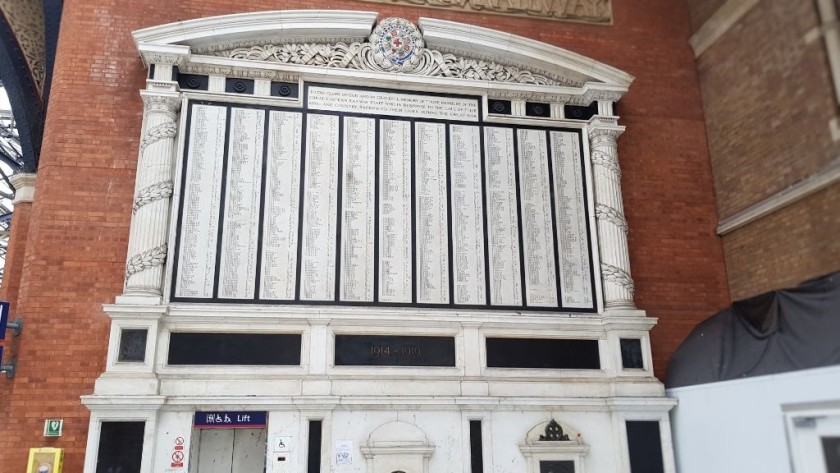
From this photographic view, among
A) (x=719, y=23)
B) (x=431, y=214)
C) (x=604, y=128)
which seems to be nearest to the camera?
(x=431, y=214)

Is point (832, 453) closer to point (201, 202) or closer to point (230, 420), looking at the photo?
point (230, 420)

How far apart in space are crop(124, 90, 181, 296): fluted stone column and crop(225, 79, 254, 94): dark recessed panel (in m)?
0.70

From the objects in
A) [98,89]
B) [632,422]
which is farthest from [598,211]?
[98,89]

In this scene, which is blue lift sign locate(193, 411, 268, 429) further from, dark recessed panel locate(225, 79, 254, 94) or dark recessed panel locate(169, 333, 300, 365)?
dark recessed panel locate(225, 79, 254, 94)

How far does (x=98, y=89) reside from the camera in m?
8.77

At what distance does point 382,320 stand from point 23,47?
24.8 ft

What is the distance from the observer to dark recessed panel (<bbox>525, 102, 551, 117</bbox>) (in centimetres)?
964

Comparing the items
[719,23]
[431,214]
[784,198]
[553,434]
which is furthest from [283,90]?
[784,198]

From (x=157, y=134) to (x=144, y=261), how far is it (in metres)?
1.70

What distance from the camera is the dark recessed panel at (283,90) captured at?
902 cm

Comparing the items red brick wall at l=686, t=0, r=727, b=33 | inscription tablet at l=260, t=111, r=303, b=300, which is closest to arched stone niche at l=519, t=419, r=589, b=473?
inscription tablet at l=260, t=111, r=303, b=300

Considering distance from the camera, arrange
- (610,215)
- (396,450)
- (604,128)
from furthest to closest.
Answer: (604,128) → (610,215) → (396,450)

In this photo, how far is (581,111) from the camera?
9.81 m

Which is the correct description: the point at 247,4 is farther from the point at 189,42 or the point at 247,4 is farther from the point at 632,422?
the point at 632,422
